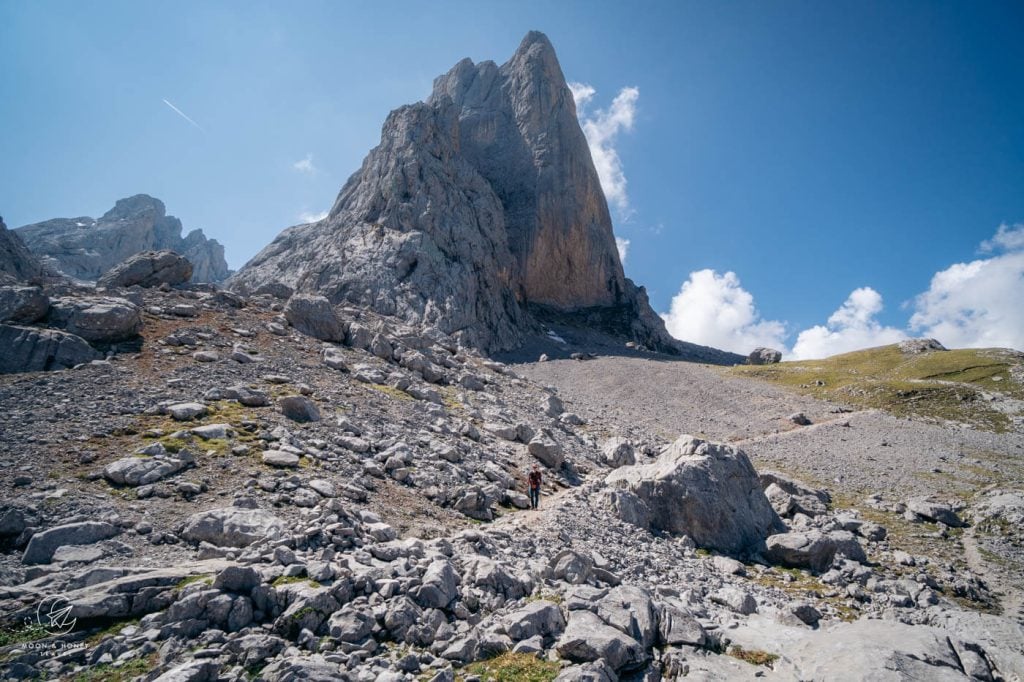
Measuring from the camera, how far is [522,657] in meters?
9.73

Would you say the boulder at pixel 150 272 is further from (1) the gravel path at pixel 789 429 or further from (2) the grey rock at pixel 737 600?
(2) the grey rock at pixel 737 600

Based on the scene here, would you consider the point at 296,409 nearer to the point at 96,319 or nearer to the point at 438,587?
the point at 96,319

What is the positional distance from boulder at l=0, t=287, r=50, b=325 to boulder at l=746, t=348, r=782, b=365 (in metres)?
126

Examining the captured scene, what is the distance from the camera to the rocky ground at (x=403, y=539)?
9375mm

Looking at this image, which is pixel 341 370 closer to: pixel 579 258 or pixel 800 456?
pixel 800 456

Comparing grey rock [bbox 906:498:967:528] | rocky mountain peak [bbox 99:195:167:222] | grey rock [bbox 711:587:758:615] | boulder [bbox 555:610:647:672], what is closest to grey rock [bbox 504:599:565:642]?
boulder [bbox 555:610:647:672]

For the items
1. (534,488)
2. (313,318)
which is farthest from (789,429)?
(313,318)

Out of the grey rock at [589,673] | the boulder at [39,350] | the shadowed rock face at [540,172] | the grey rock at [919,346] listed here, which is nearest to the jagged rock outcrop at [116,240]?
the shadowed rock face at [540,172]

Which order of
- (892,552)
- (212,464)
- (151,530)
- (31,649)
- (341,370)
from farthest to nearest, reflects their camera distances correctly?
(341,370) < (892,552) < (212,464) < (151,530) < (31,649)

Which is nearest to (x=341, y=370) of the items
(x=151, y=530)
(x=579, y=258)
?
(x=151, y=530)

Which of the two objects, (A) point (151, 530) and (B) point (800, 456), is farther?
(B) point (800, 456)

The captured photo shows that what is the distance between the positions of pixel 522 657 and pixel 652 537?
37.9ft

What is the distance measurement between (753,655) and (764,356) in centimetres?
12257

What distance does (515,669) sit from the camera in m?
9.36
